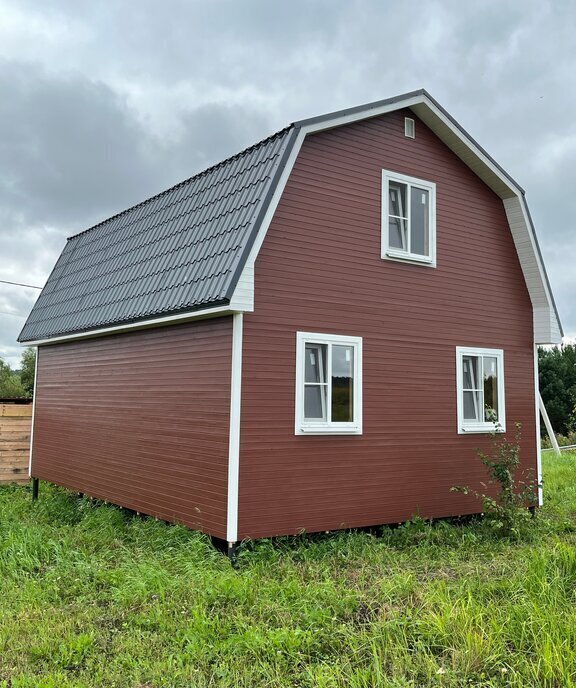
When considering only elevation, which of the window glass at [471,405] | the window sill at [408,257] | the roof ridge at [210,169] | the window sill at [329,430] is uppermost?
the roof ridge at [210,169]

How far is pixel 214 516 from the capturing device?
7.68 metres

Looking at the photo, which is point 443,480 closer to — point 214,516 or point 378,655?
Result: point 214,516

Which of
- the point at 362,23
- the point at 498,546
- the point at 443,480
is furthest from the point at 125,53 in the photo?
the point at 498,546

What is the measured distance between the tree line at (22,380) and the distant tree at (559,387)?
26.0 m

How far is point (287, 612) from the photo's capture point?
226 inches

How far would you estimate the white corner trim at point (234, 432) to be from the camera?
743 centimetres

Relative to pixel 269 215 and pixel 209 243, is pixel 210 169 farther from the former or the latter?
pixel 269 215

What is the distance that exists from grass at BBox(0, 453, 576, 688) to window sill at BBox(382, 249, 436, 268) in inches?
155

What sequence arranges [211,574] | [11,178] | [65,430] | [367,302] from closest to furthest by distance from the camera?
1. [211,574]
2. [367,302]
3. [65,430]
4. [11,178]

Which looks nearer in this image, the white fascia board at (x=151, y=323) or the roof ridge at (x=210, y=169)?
the white fascia board at (x=151, y=323)

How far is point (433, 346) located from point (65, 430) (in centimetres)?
736

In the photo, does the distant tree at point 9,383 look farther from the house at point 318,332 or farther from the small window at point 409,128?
the small window at point 409,128

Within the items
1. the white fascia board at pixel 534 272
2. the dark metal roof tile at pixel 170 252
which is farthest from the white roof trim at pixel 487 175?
the dark metal roof tile at pixel 170 252

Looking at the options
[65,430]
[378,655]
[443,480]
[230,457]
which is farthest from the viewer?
→ [65,430]
